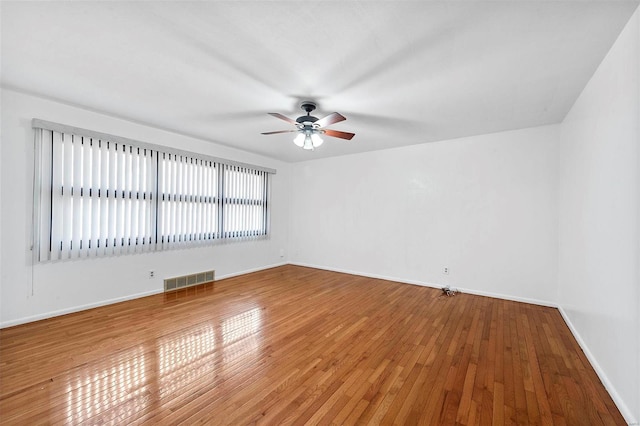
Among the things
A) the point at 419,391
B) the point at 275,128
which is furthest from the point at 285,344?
the point at 275,128

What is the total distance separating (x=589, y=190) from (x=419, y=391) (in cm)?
257

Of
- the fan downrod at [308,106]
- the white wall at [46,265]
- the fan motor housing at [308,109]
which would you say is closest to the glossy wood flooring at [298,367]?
the white wall at [46,265]

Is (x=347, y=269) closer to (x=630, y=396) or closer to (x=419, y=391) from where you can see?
(x=419, y=391)

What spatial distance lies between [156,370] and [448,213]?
15.6 feet

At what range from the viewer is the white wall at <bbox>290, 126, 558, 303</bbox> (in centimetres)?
394

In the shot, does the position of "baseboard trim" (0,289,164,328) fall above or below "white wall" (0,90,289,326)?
below

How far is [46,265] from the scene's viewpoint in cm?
323

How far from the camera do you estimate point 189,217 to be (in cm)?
472

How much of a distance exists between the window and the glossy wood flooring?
1.01 metres

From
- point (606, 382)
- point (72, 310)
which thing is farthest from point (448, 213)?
point (72, 310)

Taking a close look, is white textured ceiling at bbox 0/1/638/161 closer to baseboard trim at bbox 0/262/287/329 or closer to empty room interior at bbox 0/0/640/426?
empty room interior at bbox 0/0/640/426

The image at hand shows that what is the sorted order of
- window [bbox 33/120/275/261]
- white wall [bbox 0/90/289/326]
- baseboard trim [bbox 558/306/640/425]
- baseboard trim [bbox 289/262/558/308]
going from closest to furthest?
baseboard trim [bbox 558/306/640/425] → white wall [bbox 0/90/289/326] → window [bbox 33/120/275/261] → baseboard trim [bbox 289/262/558/308]

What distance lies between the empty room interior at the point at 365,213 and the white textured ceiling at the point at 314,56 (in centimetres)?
2

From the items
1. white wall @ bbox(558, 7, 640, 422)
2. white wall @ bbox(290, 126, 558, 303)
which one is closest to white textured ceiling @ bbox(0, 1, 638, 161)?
white wall @ bbox(558, 7, 640, 422)
